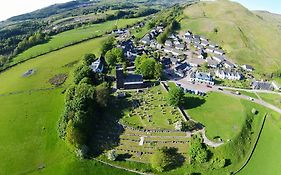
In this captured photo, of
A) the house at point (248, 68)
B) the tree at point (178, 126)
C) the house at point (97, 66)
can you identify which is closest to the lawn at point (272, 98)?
the house at point (248, 68)

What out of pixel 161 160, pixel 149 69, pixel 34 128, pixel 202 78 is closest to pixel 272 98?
pixel 202 78

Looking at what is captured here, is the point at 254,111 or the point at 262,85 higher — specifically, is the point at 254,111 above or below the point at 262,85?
below

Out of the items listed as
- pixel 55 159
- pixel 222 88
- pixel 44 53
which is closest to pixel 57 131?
pixel 55 159

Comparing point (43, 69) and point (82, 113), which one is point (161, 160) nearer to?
point (82, 113)

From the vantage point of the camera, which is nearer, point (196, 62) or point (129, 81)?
point (129, 81)

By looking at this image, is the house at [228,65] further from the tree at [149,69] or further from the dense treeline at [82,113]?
the dense treeline at [82,113]

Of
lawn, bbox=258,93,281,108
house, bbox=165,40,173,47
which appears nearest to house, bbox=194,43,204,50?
house, bbox=165,40,173,47
